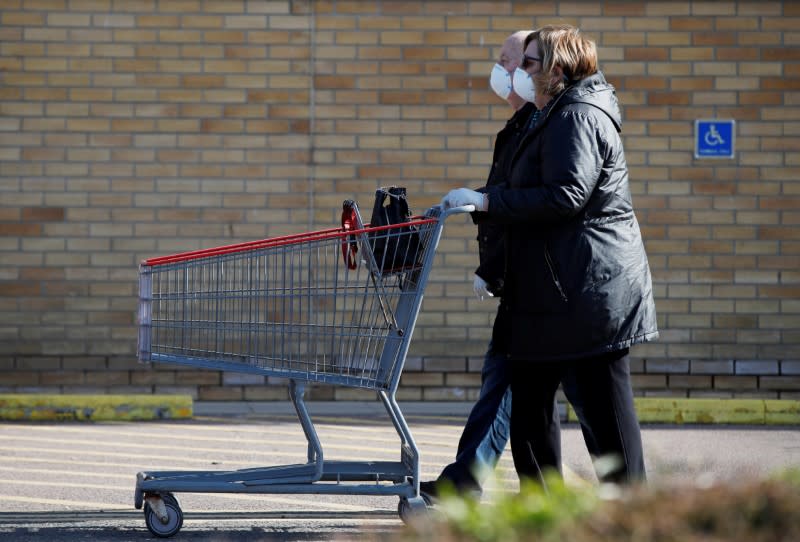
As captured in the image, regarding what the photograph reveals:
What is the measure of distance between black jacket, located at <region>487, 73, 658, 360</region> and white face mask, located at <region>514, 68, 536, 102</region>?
495 millimetres

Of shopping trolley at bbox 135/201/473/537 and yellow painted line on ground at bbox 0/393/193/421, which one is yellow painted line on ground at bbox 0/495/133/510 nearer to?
shopping trolley at bbox 135/201/473/537

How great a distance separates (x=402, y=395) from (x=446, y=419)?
89cm

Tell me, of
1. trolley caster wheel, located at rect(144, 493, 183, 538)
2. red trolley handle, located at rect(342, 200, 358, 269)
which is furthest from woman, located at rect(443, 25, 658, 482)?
trolley caster wheel, located at rect(144, 493, 183, 538)

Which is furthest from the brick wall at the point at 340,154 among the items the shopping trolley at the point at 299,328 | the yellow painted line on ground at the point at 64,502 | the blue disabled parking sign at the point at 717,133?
the shopping trolley at the point at 299,328

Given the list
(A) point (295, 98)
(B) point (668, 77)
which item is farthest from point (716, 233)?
(A) point (295, 98)

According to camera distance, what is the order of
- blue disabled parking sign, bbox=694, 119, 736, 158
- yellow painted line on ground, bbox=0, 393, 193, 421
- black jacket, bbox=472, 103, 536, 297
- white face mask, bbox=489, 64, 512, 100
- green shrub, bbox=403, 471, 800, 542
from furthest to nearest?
blue disabled parking sign, bbox=694, 119, 736, 158
yellow painted line on ground, bbox=0, 393, 193, 421
white face mask, bbox=489, 64, 512, 100
black jacket, bbox=472, 103, 536, 297
green shrub, bbox=403, 471, 800, 542

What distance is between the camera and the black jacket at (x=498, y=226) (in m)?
4.92

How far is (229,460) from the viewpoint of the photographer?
7277 millimetres

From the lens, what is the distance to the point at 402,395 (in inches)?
395

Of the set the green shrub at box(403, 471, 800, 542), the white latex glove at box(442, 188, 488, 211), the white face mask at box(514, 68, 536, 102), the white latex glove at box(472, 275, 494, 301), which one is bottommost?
the green shrub at box(403, 471, 800, 542)

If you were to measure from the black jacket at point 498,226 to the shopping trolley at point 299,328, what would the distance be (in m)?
0.23

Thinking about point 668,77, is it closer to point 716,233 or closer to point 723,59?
point 723,59

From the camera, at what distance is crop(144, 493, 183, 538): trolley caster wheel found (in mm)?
5195

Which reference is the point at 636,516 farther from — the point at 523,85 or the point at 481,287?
the point at 523,85
